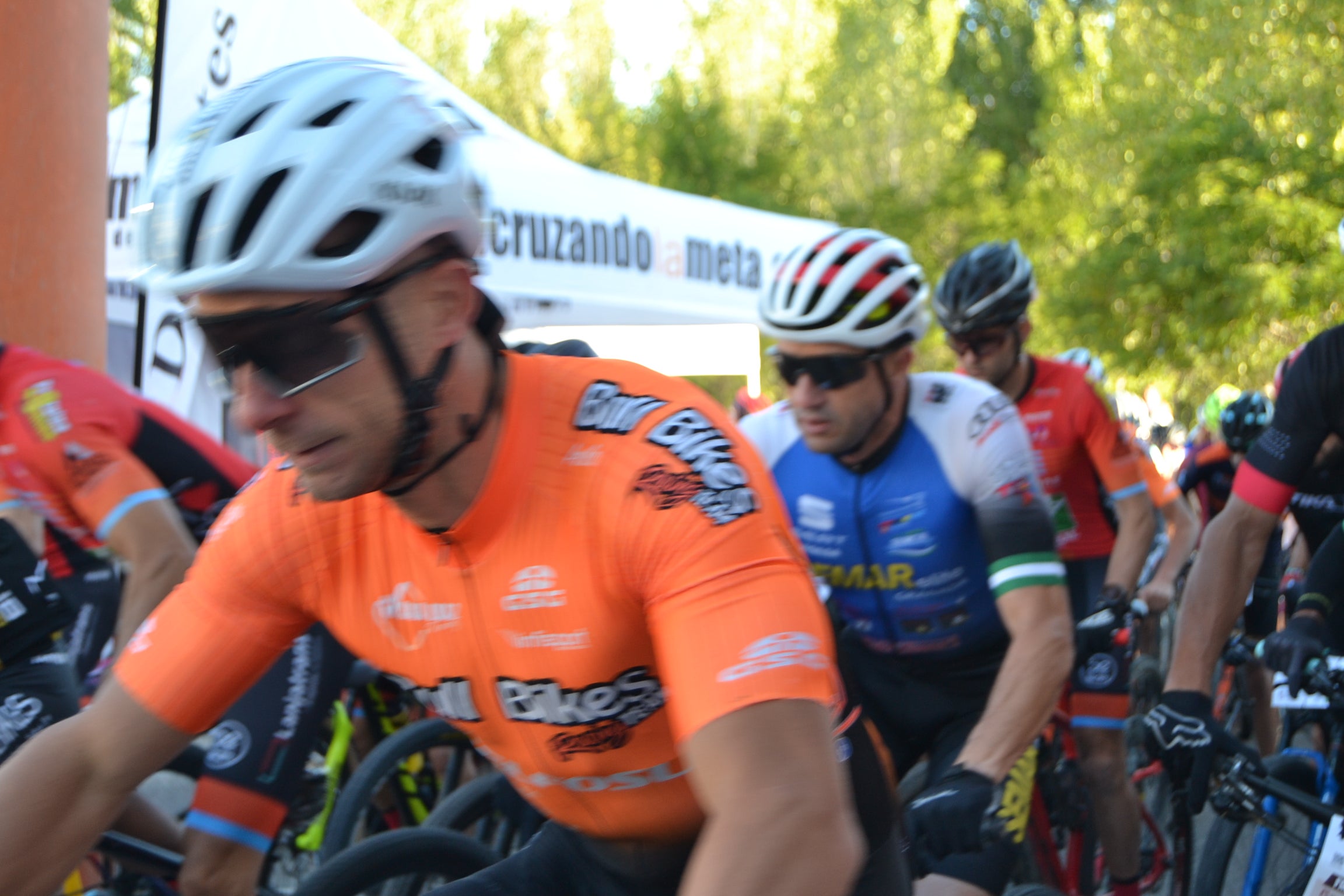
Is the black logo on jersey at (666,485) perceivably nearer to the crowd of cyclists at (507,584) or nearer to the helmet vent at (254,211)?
the crowd of cyclists at (507,584)

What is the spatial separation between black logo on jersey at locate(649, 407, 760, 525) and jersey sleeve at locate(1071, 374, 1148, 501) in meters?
4.08

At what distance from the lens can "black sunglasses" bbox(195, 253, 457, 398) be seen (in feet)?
5.74

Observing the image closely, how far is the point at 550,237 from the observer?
27.3 ft

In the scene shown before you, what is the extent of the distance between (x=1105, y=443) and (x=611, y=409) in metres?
4.14

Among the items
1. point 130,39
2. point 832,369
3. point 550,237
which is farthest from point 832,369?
point 130,39

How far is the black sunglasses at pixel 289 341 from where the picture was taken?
5.74 ft

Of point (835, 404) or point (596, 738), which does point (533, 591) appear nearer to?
point (596, 738)

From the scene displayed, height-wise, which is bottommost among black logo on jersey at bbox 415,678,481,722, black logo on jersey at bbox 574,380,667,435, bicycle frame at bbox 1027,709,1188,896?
bicycle frame at bbox 1027,709,1188,896

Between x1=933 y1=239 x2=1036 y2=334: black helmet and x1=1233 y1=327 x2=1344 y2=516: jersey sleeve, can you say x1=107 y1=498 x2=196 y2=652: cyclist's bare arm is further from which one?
x1=933 y1=239 x2=1036 y2=334: black helmet

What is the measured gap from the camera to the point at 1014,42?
5591 centimetres

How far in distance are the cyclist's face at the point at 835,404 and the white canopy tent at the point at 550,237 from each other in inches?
64.4

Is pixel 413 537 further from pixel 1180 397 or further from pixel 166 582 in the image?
pixel 1180 397

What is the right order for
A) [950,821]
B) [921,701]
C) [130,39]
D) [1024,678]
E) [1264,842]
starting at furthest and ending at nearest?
[130,39]
[921,701]
[1264,842]
[1024,678]
[950,821]

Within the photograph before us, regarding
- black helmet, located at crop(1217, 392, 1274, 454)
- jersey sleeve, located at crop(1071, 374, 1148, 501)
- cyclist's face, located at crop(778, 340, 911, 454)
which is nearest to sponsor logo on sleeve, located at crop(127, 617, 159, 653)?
cyclist's face, located at crop(778, 340, 911, 454)
